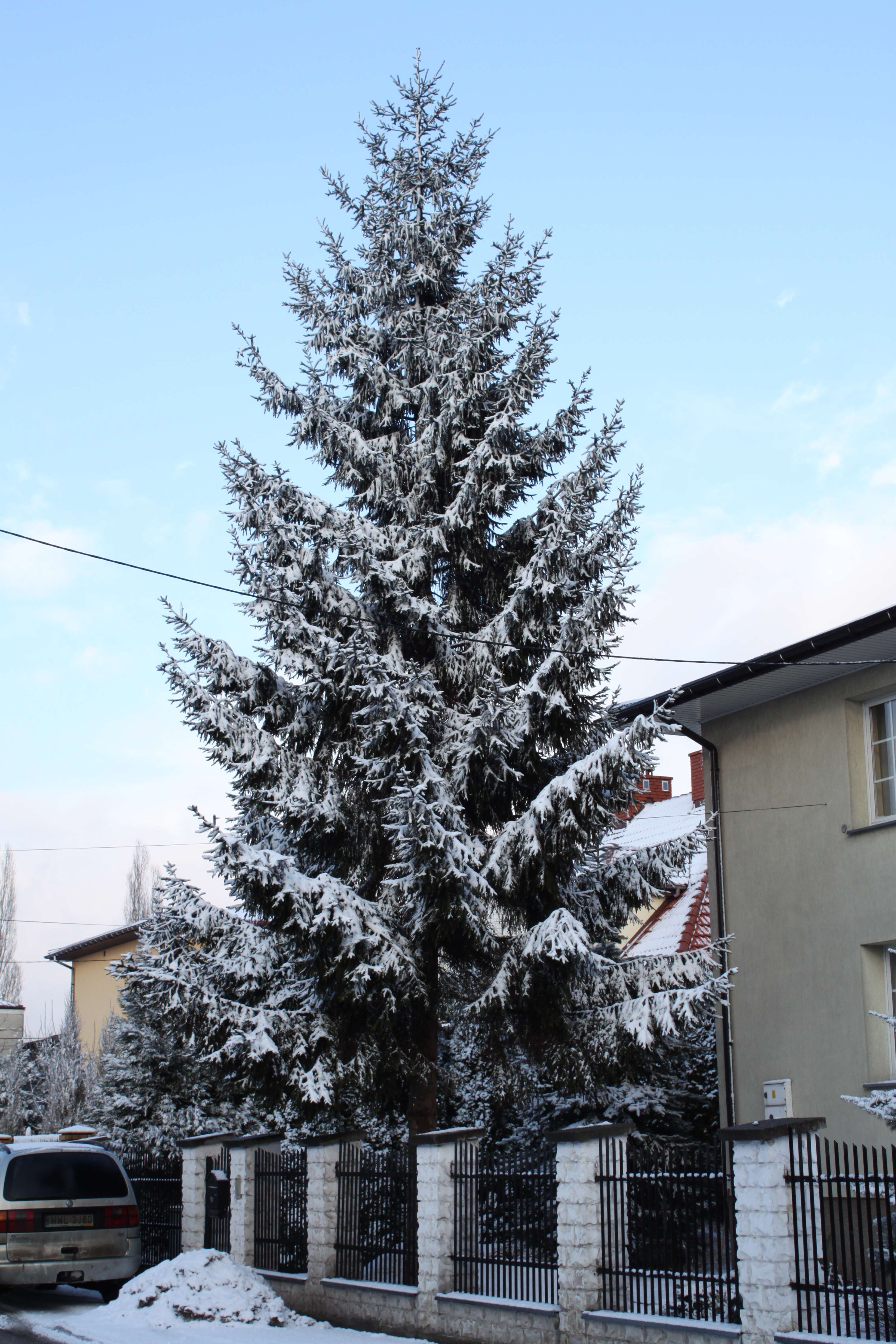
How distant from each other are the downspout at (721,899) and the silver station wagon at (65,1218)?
21.8ft

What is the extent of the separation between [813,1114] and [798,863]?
2.62 meters

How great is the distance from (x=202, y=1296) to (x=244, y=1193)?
1.82 m

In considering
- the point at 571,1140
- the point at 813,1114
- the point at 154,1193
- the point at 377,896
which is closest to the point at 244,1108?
the point at 154,1193

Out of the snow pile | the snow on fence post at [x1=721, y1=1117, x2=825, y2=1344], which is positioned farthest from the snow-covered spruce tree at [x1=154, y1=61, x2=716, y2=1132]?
the snow on fence post at [x1=721, y1=1117, x2=825, y2=1344]

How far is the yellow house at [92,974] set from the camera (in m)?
42.6

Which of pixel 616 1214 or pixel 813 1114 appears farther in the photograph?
pixel 813 1114

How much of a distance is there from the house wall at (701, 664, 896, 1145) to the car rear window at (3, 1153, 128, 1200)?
6.87 meters

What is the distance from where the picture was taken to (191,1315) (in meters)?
11.7

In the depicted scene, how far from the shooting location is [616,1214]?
30.5 ft

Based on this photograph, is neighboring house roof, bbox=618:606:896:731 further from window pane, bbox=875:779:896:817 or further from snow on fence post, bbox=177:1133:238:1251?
snow on fence post, bbox=177:1133:238:1251

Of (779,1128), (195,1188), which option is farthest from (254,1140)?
(779,1128)

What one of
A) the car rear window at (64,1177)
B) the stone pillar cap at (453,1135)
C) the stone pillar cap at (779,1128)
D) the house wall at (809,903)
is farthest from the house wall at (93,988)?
the stone pillar cap at (779,1128)

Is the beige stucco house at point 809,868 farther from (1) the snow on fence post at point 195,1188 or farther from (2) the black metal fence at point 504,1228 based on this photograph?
(1) the snow on fence post at point 195,1188

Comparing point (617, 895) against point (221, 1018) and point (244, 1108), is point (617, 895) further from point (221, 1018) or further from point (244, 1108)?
point (244, 1108)
